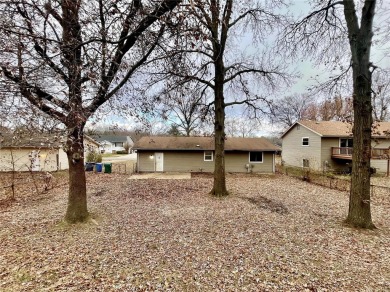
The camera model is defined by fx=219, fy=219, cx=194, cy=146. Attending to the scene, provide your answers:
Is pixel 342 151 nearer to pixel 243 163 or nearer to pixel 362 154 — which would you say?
pixel 243 163

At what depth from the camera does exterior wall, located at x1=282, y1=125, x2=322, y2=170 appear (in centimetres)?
2033

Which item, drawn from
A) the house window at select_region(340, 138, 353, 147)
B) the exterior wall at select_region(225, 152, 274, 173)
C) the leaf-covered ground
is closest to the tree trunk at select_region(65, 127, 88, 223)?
the leaf-covered ground

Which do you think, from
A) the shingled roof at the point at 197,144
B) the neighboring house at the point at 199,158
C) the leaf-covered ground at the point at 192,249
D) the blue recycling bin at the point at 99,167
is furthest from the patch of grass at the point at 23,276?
the blue recycling bin at the point at 99,167

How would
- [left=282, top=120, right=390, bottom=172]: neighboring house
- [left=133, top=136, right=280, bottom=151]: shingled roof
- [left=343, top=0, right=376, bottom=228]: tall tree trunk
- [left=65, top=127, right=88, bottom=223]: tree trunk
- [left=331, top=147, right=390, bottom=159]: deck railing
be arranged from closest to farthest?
1. [left=343, top=0, right=376, bottom=228]: tall tree trunk
2. [left=65, top=127, right=88, bottom=223]: tree trunk
3. [left=133, top=136, right=280, bottom=151]: shingled roof
4. [left=331, top=147, right=390, bottom=159]: deck railing
5. [left=282, top=120, right=390, bottom=172]: neighboring house

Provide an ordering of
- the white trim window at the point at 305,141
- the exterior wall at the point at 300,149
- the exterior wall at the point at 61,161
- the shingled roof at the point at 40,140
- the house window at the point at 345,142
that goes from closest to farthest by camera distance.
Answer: the shingled roof at the point at 40,140 → the exterior wall at the point at 61,161 → the house window at the point at 345,142 → the exterior wall at the point at 300,149 → the white trim window at the point at 305,141

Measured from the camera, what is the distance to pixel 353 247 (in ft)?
16.3

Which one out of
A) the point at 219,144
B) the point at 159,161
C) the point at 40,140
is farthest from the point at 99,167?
the point at 40,140

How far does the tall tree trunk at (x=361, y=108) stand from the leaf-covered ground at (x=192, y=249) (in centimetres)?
71

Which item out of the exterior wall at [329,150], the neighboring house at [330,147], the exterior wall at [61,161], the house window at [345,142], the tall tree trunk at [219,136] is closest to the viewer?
the tall tree trunk at [219,136]

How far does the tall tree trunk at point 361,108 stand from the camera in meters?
5.92

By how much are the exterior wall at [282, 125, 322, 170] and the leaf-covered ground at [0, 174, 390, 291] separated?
12.6m

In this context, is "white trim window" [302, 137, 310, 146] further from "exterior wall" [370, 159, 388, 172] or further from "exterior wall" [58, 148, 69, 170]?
"exterior wall" [58, 148, 69, 170]

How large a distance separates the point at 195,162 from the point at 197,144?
5.30ft

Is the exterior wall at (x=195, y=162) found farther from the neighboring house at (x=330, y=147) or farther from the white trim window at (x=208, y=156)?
the neighboring house at (x=330, y=147)
